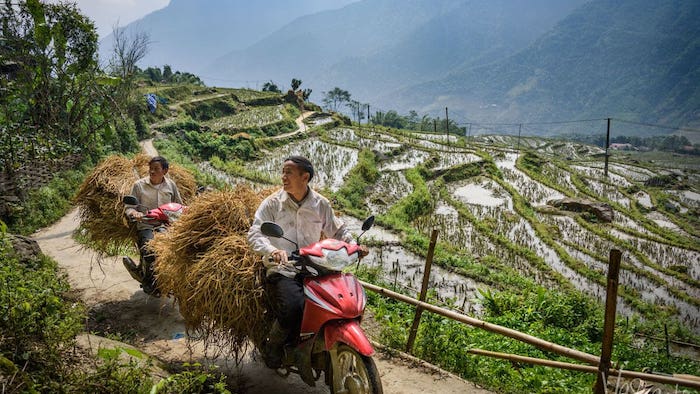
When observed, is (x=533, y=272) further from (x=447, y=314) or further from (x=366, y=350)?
(x=366, y=350)

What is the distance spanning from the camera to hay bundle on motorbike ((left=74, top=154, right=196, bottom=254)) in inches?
218

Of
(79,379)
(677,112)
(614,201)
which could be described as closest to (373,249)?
(79,379)

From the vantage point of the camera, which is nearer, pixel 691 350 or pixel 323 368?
pixel 323 368

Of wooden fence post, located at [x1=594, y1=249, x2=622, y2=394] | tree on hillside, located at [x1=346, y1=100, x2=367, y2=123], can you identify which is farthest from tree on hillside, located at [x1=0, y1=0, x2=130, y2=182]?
tree on hillside, located at [x1=346, y1=100, x2=367, y2=123]

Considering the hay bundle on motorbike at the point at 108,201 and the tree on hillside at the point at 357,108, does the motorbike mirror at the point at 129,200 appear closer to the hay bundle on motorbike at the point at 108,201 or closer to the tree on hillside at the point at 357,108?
the hay bundle on motorbike at the point at 108,201

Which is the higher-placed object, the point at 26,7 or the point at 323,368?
the point at 26,7

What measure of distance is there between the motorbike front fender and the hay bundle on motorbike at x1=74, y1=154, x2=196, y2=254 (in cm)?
343

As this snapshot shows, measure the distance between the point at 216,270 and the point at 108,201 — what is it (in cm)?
311

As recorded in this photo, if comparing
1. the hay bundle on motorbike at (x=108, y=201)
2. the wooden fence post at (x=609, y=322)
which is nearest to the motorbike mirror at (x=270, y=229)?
the wooden fence post at (x=609, y=322)

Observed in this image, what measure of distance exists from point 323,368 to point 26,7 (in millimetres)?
13986

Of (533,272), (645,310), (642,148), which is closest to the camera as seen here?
(645,310)

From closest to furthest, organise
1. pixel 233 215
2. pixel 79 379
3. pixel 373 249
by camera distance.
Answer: pixel 79 379, pixel 233 215, pixel 373 249

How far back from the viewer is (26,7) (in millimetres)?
11992

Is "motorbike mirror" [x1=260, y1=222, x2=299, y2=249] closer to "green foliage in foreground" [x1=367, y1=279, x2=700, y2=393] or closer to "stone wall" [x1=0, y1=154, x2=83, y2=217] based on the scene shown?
"green foliage in foreground" [x1=367, y1=279, x2=700, y2=393]
